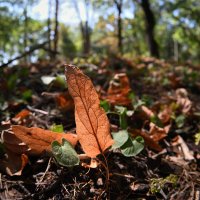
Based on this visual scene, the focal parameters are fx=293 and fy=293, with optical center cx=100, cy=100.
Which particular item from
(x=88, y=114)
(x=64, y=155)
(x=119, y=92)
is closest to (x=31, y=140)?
(x=64, y=155)

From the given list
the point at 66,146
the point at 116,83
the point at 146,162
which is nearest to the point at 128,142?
the point at 146,162

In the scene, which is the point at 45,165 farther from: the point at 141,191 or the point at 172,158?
the point at 172,158

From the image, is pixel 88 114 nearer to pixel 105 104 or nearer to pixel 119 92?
pixel 105 104

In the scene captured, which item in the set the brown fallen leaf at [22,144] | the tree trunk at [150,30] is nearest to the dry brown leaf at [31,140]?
the brown fallen leaf at [22,144]

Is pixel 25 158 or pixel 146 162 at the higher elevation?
pixel 25 158

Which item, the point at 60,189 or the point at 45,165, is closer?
the point at 60,189

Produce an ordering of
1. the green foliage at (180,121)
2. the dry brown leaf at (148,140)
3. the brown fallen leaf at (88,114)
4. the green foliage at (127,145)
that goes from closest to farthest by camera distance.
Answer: the brown fallen leaf at (88,114)
the green foliage at (127,145)
the dry brown leaf at (148,140)
the green foliage at (180,121)

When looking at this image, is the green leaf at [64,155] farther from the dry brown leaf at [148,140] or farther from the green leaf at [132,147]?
the dry brown leaf at [148,140]
